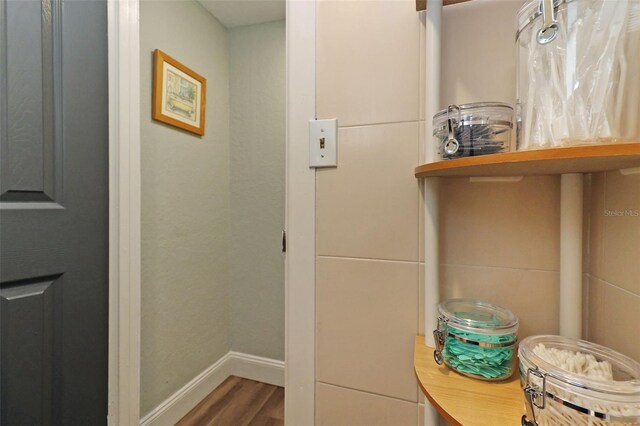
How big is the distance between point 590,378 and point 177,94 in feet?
5.46

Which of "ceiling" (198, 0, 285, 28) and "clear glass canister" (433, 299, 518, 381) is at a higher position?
"ceiling" (198, 0, 285, 28)

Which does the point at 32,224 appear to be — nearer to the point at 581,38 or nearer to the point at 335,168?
the point at 335,168

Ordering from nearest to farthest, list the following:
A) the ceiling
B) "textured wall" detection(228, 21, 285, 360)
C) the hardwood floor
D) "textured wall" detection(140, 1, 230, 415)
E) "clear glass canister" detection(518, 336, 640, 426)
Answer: "clear glass canister" detection(518, 336, 640, 426) < "textured wall" detection(140, 1, 230, 415) < the hardwood floor < the ceiling < "textured wall" detection(228, 21, 285, 360)

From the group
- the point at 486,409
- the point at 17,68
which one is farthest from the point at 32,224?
the point at 486,409

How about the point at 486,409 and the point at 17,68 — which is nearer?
the point at 486,409

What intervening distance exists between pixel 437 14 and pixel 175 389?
1805 mm

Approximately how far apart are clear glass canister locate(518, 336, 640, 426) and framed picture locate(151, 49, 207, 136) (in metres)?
1.51

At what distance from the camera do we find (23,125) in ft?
2.61

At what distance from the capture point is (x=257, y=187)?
1.76 metres

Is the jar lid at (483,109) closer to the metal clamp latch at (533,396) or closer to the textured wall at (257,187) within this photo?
the metal clamp latch at (533,396)

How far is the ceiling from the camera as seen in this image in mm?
1566

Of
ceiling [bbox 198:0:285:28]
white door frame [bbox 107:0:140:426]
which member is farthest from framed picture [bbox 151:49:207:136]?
ceiling [bbox 198:0:285:28]

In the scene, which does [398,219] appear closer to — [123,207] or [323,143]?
[323,143]

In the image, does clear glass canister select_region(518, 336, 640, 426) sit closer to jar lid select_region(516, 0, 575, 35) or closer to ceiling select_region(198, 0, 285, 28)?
jar lid select_region(516, 0, 575, 35)
